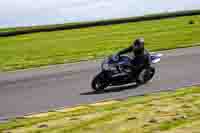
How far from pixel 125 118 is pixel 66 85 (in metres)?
7.40

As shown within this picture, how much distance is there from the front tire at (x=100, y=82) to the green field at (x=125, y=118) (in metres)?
2.81

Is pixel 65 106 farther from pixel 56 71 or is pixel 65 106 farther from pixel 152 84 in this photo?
pixel 56 71

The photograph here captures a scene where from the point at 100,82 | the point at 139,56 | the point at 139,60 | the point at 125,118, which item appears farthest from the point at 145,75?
the point at 125,118

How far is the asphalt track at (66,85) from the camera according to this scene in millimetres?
16297

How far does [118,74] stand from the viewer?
18750 mm

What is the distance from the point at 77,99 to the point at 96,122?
4174 millimetres

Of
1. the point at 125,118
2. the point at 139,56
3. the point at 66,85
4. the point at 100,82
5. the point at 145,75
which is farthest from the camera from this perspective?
the point at 66,85

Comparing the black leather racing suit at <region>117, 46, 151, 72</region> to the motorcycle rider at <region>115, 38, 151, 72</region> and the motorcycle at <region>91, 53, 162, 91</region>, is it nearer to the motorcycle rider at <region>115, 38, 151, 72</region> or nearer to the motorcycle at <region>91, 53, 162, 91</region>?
the motorcycle rider at <region>115, 38, 151, 72</region>

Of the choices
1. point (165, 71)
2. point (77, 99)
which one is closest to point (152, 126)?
point (77, 99)

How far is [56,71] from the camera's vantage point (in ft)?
82.4

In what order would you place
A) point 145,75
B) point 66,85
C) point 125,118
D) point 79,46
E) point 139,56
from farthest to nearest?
point 79,46 → point 66,85 → point 145,75 → point 139,56 → point 125,118

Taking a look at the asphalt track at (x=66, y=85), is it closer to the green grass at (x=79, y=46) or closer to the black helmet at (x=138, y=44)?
the black helmet at (x=138, y=44)

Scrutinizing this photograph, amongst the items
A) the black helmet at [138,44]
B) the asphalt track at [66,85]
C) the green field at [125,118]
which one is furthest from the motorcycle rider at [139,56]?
the green field at [125,118]

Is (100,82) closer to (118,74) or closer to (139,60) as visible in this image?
(118,74)
